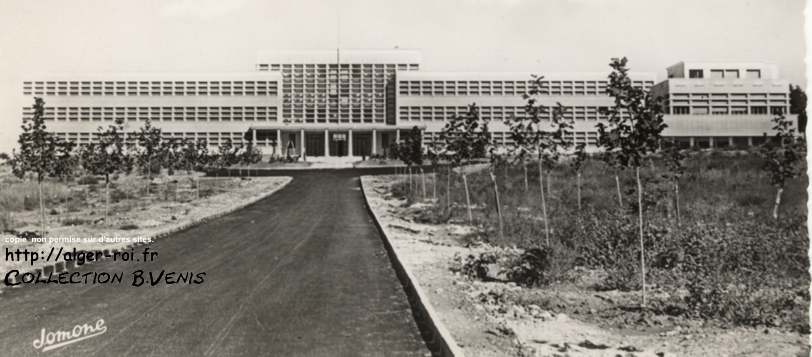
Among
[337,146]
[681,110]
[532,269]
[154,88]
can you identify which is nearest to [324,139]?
[337,146]

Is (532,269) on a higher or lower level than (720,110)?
lower

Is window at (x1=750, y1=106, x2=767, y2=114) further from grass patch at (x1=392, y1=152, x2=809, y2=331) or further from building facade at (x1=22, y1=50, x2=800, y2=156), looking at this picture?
grass patch at (x1=392, y1=152, x2=809, y2=331)

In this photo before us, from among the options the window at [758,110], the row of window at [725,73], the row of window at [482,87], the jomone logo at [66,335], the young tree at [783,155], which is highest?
the row of window at [725,73]

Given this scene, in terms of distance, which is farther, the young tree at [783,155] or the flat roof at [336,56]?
the flat roof at [336,56]

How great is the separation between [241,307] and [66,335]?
2187 mm

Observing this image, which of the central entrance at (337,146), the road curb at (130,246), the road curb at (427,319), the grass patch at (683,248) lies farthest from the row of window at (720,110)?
the road curb at (427,319)

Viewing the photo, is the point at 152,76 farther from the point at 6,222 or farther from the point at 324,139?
the point at 6,222

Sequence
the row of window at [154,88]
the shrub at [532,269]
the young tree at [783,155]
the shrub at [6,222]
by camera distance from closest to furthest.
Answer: the shrub at [532,269], the young tree at [783,155], the shrub at [6,222], the row of window at [154,88]

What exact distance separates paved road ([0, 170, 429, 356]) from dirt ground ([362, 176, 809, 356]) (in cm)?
73

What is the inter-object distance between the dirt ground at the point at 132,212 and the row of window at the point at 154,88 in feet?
112

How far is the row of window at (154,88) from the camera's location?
6925cm

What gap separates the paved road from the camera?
271 inches

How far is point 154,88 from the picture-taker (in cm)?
6950

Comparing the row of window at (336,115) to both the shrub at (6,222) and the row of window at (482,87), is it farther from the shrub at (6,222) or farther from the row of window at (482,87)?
the shrub at (6,222)
